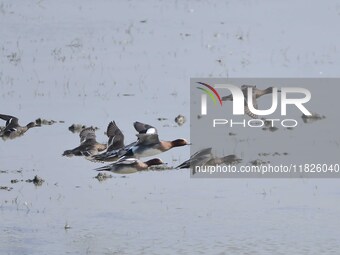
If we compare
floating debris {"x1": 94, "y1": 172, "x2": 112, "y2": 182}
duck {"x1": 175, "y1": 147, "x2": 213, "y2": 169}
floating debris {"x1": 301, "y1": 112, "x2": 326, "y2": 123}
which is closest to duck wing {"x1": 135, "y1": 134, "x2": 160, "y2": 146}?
duck {"x1": 175, "y1": 147, "x2": 213, "y2": 169}

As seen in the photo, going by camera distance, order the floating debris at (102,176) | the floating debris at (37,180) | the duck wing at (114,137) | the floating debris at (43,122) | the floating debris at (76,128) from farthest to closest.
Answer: the floating debris at (43,122), the floating debris at (76,128), the duck wing at (114,137), the floating debris at (102,176), the floating debris at (37,180)

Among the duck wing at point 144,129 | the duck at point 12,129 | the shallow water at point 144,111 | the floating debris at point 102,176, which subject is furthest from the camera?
the duck at point 12,129

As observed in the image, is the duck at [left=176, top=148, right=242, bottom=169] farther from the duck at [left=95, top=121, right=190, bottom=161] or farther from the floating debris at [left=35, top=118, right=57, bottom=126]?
the floating debris at [left=35, top=118, right=57, bottom=126]

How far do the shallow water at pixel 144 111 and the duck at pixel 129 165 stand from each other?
124 mm

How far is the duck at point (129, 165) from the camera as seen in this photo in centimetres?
1341

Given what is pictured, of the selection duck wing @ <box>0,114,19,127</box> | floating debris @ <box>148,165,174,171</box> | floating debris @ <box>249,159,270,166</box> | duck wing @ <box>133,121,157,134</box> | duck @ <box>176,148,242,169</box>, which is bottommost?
floating debris @ <box>148,165,174,171</box>

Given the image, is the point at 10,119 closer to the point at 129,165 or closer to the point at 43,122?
the point at 43,122

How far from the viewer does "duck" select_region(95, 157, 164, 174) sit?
13.4m

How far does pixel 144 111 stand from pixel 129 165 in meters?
3.85

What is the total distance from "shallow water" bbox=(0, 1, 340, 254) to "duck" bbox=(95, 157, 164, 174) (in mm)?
124

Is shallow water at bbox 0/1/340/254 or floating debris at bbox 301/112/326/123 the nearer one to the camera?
shallow water at bbox 0/1/340/254

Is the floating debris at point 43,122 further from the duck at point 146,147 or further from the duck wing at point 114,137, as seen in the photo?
the duck at point 146,147

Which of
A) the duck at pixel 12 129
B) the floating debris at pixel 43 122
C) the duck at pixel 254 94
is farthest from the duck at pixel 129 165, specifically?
the duck at pixel 254 94

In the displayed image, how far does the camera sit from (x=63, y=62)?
831 inches
